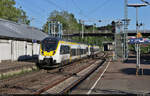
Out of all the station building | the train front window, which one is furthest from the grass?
the station building

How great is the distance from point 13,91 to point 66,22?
73.0m

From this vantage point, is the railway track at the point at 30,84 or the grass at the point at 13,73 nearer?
the railway track at the point at 30,84

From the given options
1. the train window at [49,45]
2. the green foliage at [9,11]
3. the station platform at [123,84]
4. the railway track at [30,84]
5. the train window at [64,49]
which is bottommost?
the railway track at [30,84]

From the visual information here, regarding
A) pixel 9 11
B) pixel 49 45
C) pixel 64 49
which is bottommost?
pixel 64 49

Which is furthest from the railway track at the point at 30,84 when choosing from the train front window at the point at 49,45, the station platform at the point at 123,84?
the train front window at the point at 49,45

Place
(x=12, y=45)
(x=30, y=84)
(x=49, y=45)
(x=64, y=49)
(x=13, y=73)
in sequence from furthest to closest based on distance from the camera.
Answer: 1. (x=12, y=45)
2. (x=64, y=49)
3. (x=49, y=45)
4. (x=13, y=73)
5. (x=30, y=84)

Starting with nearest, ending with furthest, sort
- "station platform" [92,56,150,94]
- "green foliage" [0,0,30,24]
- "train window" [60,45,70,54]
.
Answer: "station platform" [92,56,150,94] < "train window" [60,45,70,54] < "green foliage" [0,0,30,24]

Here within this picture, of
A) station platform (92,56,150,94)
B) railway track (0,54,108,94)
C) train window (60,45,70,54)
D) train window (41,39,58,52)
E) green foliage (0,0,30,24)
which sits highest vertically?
green foliage (0,0,30,24)

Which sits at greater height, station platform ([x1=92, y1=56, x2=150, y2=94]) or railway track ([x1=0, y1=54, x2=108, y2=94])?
station platform ([x1=92, y1=56, x2=150, y2=94])

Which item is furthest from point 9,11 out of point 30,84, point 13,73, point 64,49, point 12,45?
point 30,84

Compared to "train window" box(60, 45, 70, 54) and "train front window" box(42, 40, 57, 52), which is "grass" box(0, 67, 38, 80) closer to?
"train front window" box(42, 40, 57, 52)

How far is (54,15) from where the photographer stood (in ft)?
275

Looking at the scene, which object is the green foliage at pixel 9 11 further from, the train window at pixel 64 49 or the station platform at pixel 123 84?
the station platform at pixel 123 84

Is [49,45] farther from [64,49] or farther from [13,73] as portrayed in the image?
[13,73]
